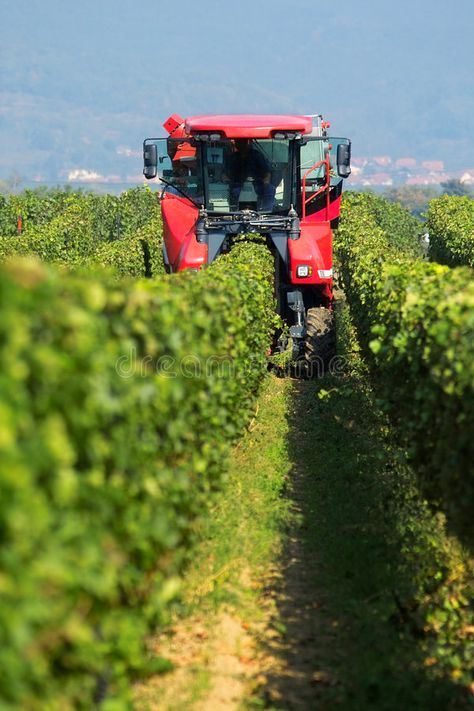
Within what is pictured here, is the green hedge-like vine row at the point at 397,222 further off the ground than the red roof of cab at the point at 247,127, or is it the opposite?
the green hedge-like vine row at the point at 397,222

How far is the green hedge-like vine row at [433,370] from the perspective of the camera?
6.03 m

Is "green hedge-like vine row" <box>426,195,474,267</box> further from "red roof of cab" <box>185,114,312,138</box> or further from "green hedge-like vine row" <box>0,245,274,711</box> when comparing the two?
"green hedge-like vine row" <box>0,245,274,711</box>

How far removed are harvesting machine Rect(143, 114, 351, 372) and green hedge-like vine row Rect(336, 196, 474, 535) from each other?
12.0 ft

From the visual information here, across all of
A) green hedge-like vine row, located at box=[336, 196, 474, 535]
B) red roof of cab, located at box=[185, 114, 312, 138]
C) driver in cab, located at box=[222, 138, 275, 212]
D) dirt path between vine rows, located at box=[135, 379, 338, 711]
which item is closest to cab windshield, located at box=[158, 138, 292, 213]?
driver in cab, located at box=[222, 138, 275, 212]

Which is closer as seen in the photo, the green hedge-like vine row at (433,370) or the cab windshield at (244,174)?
the green hedge-like vine row at (433,370)

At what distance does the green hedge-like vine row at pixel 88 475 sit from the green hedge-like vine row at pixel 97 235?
11.0 metres

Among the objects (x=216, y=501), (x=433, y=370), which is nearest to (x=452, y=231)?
(x=216, y=501)

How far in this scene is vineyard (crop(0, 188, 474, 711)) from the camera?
3.63 metres

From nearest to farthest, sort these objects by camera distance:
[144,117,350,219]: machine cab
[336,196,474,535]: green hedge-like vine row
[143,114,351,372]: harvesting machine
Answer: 1. [336,196,474,535]: green hedge-like vine row
2. [143,114,351,372]: harvesting machine
3. [144,117,350,219]: machine cab

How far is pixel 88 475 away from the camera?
4.07 m

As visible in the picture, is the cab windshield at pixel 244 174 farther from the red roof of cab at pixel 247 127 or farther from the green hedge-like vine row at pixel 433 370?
the green hedge-like vine row at pixel 433 370

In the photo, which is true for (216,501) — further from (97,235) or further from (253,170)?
(97,235)

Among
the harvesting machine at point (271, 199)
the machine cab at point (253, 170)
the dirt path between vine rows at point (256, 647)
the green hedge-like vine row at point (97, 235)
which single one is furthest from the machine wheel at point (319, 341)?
the dirt path between vine rows at point (256, 647)

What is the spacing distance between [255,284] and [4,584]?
722 centimetres
